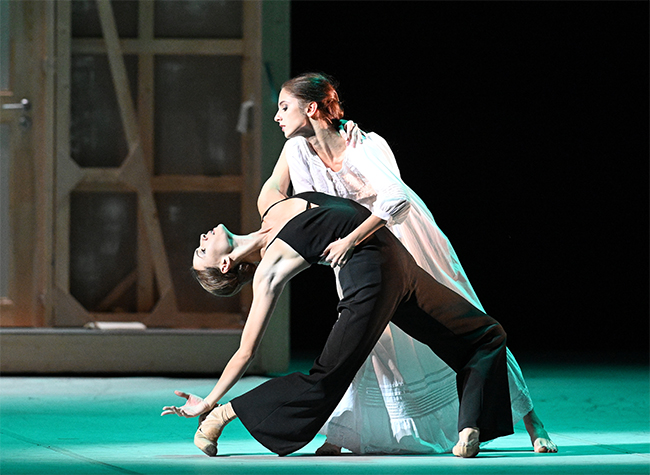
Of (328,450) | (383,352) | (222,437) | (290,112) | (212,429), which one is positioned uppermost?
(290,112)

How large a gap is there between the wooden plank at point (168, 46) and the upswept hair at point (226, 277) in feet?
8.98

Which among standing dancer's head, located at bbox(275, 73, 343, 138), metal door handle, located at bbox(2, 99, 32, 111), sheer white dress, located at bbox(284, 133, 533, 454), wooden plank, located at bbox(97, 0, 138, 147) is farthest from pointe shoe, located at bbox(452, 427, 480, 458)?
metal door handle, located at bbox(2, 99, 32, 111)

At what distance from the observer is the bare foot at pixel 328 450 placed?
3.08 metres

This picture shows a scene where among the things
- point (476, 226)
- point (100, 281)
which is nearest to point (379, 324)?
point (100, 281)

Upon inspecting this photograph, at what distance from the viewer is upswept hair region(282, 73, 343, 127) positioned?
3105 millimetres

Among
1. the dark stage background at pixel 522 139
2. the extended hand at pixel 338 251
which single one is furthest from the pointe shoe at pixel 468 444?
the dark stage background at pixel 522 139

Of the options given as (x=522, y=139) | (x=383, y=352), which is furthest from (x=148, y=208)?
(x=522, y=139)

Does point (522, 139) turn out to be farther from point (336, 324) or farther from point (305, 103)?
point (336, 324)

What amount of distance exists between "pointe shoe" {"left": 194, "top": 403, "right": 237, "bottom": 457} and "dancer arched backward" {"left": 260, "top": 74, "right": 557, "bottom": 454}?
1.18 ft

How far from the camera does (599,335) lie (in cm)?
727

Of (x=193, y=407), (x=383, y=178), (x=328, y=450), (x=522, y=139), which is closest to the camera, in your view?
(x=193, y=407)

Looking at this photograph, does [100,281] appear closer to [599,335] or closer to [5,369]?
[5,369]

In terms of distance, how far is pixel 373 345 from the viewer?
9.52 ft

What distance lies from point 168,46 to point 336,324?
3.06 m
